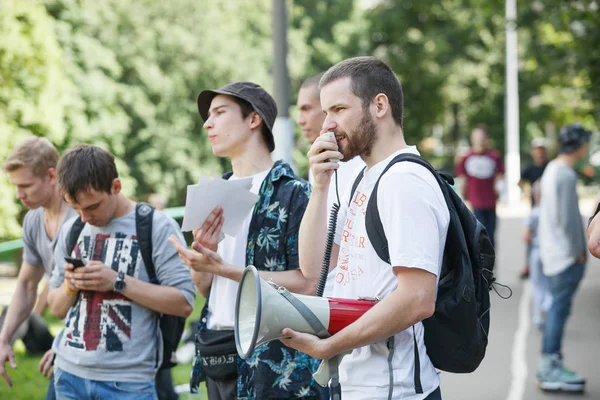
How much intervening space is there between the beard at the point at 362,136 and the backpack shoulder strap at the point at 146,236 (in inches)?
59.9

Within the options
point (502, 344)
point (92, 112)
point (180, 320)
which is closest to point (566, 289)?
point (502, 344)

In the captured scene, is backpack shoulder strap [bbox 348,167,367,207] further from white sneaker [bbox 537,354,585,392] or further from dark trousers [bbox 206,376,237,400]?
white sneaker [bbox 537,354,585,392]

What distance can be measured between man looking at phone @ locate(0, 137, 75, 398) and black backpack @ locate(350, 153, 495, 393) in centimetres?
244

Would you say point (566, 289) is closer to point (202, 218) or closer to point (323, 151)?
point (202, 218)

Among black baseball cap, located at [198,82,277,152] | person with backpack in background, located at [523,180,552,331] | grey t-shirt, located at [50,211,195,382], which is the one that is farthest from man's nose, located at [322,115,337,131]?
person with backpack in background, located at [523,180,552,331]

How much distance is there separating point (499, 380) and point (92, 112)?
17.5m

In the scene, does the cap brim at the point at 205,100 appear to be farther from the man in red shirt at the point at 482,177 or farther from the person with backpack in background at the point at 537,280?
the man in red shirt at the point at 482,177

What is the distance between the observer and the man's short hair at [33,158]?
15.3ft

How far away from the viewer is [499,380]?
784 cm

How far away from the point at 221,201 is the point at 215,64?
1025 inches

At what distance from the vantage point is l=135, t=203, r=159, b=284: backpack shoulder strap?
4.14 metres

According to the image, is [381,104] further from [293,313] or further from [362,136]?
[293,313]

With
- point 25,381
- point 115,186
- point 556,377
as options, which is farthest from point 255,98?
point 556,377

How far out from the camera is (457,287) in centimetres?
283
